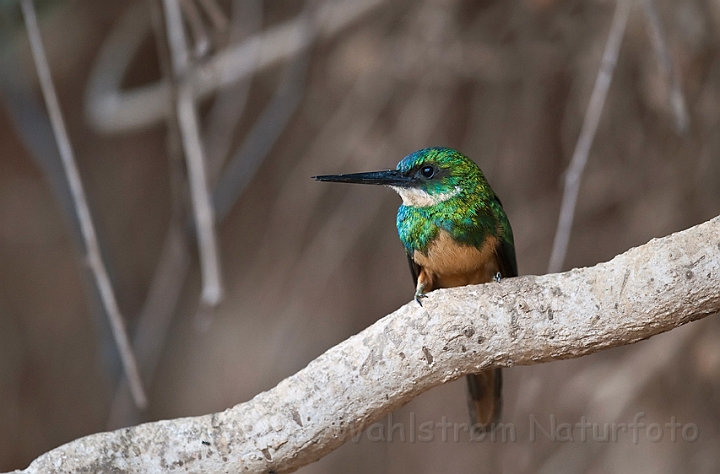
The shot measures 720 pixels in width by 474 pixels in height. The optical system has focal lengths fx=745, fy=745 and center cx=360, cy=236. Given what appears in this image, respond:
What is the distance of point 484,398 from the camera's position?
1.67 m

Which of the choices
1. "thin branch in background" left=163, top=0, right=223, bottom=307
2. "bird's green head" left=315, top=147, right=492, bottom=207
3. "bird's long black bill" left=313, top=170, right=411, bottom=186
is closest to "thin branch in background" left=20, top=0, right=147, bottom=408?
"thin branch in background" left=163, top=0, right=223, bottom=307

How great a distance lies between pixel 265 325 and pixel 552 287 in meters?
2.32

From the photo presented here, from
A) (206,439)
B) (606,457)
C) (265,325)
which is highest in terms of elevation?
(265,325)

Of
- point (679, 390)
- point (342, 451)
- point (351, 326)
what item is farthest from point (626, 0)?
point (342, 451)

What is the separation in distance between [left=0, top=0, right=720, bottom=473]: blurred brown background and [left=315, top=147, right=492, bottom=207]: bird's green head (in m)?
0.46

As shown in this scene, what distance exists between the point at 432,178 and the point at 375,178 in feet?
0.47

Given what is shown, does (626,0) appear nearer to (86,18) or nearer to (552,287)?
(552,287)

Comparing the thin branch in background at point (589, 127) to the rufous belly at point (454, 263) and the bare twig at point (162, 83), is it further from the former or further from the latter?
the bare twig at point (162, 83)

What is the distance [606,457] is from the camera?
2.74 metres

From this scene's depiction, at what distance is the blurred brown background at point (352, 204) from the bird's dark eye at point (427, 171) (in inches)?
20.1

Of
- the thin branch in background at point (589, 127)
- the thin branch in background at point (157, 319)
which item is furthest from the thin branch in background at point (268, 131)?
the thin branch in background at point (589, 127)

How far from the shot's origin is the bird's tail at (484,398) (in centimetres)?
165

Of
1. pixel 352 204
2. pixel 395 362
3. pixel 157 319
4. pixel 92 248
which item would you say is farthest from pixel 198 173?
pixel 157 319

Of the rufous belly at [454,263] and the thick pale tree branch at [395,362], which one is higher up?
the rufous belly at [454,263]
